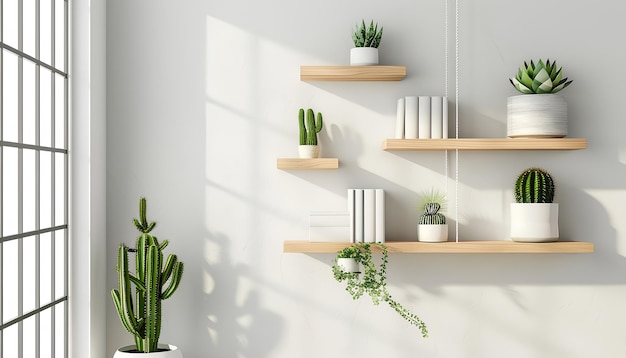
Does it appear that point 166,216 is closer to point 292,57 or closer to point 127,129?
point 127,129

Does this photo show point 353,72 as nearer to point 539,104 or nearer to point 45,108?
point 539,104

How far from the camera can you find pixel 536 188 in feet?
9.36

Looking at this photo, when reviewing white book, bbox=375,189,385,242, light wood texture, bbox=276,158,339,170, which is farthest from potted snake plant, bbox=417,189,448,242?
light wood texture, bbox=276,158,339,170

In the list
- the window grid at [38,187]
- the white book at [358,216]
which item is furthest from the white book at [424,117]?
the window grid at [38,187]

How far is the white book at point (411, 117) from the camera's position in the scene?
9.52 feet

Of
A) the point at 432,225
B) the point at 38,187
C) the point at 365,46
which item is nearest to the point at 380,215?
the point at 432,225

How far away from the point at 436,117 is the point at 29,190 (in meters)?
1.60

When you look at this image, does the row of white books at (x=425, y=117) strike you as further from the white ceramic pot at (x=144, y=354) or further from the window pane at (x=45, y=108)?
the window pane at (x=45, y=108)

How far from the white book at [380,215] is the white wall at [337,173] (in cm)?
13

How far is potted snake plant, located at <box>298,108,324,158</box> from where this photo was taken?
2.89 m

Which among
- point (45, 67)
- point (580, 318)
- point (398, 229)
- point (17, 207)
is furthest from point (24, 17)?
point (580, 318)

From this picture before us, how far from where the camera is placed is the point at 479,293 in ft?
9.77

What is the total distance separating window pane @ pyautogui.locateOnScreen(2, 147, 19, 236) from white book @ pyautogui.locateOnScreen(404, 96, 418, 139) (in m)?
1.51

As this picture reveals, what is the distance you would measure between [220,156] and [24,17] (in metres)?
0.98
